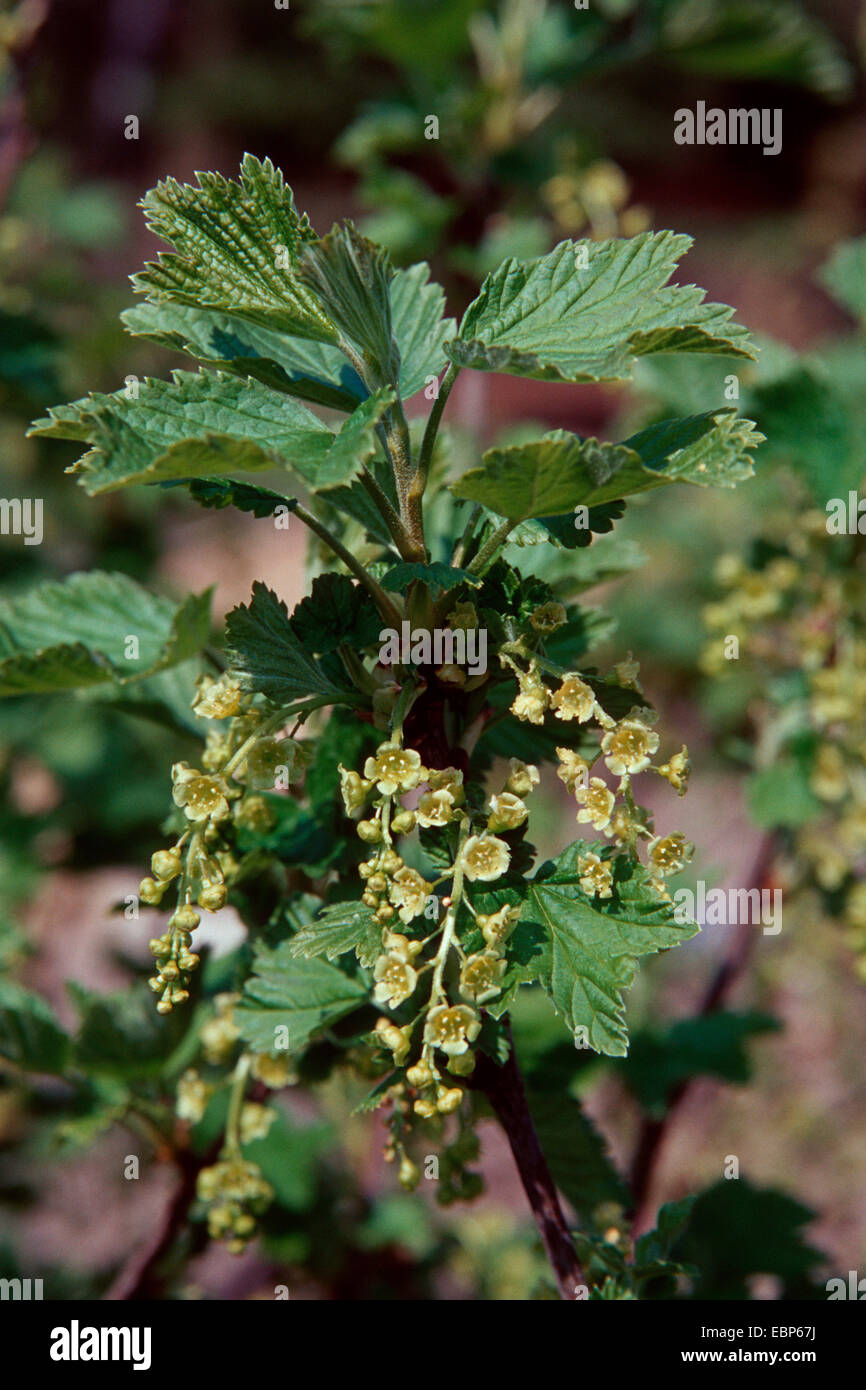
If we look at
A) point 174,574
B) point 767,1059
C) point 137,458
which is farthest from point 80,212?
point 767,1059

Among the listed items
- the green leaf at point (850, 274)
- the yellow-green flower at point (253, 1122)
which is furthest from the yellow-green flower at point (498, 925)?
the green leaf at point (850, 274)

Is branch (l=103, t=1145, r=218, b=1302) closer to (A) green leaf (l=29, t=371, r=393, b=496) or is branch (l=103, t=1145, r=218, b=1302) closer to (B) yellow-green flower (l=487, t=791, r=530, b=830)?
(B) yellow-green flower (l=487, t=791, r=530, b=830)

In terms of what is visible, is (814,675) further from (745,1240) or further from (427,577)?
(427,577)

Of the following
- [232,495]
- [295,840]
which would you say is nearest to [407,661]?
[232,495]

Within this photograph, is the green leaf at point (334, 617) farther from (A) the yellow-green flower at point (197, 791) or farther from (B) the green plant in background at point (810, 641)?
(B) the green plant in background at point (810, 641)

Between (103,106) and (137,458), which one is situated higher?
(103,106)

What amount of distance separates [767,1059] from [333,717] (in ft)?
7.73

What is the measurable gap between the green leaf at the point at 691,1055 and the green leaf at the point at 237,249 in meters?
1.00

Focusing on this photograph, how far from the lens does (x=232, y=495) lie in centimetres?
77

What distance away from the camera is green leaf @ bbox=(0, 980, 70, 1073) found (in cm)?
113

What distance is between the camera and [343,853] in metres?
0.91

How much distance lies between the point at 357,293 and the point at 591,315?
158 millimetres

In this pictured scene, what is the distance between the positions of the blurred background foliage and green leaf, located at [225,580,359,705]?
1.29 ft
